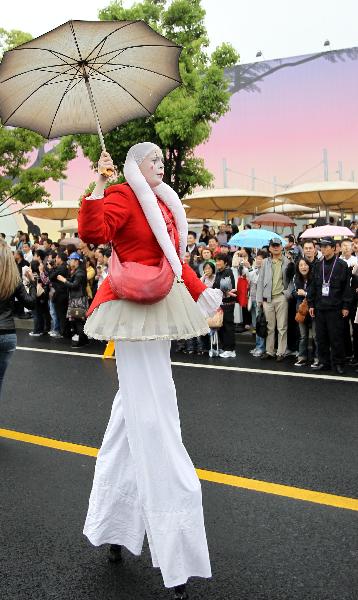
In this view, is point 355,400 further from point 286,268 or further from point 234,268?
point 234,268

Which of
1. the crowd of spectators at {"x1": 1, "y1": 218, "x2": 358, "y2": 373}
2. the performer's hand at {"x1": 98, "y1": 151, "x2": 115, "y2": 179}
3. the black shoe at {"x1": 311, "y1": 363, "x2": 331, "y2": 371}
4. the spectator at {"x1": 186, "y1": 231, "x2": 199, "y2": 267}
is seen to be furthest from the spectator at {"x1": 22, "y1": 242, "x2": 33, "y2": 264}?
the performer's hand at {"x1": 98, "y1": 151, "x2": 115, "y2": 179}

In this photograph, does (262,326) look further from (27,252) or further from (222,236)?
(27,252)

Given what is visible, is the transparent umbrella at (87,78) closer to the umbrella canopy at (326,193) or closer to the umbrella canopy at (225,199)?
the umbrella canopy at (326,193)

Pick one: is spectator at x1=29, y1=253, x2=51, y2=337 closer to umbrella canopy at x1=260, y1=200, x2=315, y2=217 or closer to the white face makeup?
the white face makeup

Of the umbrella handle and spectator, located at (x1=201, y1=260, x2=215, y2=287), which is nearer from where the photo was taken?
the umbrella handle

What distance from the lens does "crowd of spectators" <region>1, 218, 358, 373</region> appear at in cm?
933

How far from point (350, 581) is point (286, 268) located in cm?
739

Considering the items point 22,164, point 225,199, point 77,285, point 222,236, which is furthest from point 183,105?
point 77,285

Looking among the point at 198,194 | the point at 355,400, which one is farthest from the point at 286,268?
the point at 198,194

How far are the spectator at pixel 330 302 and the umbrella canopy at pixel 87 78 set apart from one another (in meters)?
5.87

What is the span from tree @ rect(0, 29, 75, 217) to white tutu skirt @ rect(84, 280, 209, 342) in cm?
A: 2474

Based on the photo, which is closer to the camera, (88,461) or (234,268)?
(88,461)

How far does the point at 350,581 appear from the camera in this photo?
321cm

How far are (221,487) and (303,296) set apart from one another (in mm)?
5767
